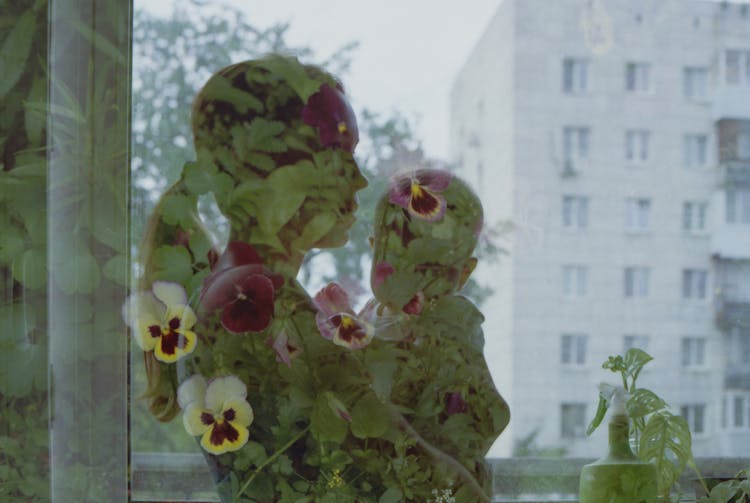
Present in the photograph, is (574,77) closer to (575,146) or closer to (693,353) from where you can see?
(575,146)

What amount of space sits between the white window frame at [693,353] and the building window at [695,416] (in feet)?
0.15

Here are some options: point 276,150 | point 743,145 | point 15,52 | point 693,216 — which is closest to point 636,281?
point 693,216

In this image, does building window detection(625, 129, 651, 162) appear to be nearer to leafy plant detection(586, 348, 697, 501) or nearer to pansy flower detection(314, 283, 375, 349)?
leafy plant detection(586, 348, 697, 501)

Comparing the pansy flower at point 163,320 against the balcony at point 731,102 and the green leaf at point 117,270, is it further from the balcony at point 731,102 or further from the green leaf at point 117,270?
the balcony at point 731,102

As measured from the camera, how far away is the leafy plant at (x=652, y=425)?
2.98 feet

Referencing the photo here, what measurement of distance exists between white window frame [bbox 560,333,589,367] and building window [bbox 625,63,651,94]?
0.99 ft

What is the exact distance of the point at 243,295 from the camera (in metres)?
0.84

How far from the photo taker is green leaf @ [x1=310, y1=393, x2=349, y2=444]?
84cm

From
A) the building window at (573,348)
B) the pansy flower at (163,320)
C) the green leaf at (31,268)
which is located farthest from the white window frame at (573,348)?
the green leaf at (31,268)

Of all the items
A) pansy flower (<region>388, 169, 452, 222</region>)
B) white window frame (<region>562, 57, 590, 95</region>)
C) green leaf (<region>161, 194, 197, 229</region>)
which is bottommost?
green leaf (<region>161, 194, 197, 229</region>)

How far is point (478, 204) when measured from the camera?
35.2 inches

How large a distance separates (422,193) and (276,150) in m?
0.16

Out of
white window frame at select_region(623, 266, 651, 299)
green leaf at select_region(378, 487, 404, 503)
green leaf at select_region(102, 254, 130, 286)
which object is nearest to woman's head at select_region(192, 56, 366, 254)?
green leaf at select_region(102, 254, 130, 286)

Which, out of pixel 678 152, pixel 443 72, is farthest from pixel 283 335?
pixel 678 152
